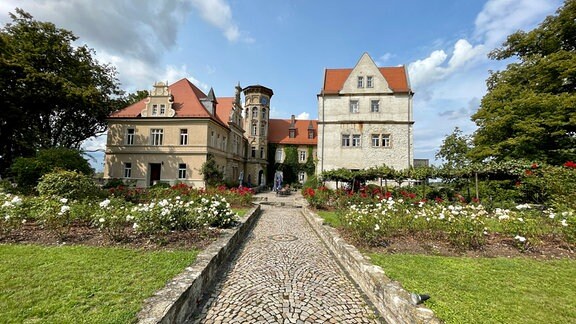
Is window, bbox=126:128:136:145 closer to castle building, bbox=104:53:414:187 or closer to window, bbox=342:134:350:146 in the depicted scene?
castle building, bbox=104:53:414:187

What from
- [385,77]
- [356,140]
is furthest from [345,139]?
[385,77]

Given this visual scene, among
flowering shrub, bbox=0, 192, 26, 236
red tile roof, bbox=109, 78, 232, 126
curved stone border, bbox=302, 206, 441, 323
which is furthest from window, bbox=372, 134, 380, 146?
flowering shrub, bbox=0, 192, 26, 236

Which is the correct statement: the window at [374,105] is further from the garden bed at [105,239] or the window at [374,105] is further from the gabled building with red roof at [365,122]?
the garden bed at [105,239]

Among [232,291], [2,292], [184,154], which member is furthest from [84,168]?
[232,291]

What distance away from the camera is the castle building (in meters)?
23.8

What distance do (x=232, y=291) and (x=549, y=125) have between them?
21.5 m

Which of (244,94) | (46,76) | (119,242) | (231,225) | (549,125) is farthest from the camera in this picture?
(244,94)

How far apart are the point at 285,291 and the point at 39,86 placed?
2876 centimetres

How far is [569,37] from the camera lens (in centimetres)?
1672

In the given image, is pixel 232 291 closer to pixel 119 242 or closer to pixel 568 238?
pixel 119 242

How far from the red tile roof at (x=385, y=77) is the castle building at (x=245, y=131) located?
0.11 metres

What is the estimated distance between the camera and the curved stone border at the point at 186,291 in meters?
2.89

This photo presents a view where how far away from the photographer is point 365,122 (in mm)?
27359

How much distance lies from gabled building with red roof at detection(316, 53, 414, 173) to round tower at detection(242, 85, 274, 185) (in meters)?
10.7
